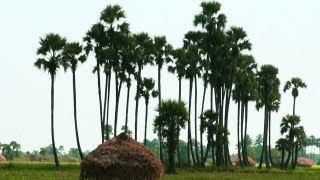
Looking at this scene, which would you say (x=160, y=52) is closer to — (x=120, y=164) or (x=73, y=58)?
(x=73, y=58)

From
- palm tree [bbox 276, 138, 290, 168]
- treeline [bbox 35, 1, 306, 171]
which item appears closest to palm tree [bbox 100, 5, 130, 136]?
treeline [bbox 35, 1, 306, 171]

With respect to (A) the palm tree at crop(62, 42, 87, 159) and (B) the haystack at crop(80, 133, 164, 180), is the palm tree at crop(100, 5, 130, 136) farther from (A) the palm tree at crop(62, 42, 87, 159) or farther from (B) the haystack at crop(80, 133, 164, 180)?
(B) the haystack at crop(80, 133, 164, 180)

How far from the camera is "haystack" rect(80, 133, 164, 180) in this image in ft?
111

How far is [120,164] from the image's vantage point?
112ft

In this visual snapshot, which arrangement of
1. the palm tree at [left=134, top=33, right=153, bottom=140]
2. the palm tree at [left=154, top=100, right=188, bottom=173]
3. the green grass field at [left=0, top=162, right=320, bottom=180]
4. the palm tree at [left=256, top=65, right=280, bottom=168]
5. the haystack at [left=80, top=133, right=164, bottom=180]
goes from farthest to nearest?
the palm tree at [left=256, top=65, right=280, bottom=168], the palm tree at [left=134, top=33, right=153, bottom=140], the palm tree at [left=154, top=100, right=188, bottom=173], the green grass field at [left=0, top=162, right=320, bottom=180], the haystack at [left=80, top=133, right=164, bottom=180]

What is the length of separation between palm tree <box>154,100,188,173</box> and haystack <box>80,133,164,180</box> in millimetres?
20820

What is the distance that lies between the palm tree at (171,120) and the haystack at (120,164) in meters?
20.8

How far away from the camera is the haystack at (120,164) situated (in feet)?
111

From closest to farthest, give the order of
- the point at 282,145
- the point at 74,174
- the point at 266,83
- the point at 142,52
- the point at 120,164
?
1. the point at 120,164
2. the point at 74,174
3. the point at 142,52
4. the point at 266,83
5. the point at 282,145

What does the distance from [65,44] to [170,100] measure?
50.4 ft

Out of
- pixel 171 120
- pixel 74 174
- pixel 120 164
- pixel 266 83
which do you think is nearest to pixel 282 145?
pixel 266 83

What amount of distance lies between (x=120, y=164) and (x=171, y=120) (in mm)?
23171

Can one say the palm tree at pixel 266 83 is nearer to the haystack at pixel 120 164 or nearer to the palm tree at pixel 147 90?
the palm tree at pixel 147 90

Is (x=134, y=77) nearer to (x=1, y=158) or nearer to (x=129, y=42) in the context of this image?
(x=129, y=42)
